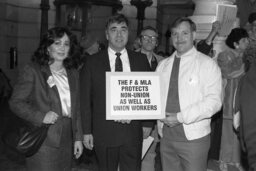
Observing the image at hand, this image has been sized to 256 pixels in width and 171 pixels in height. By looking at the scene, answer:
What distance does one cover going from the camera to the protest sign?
140 inches

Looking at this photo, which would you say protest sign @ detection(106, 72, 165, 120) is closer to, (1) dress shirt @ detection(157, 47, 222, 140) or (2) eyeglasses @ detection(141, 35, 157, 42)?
(1) dress shirt @ detection(157, 47, 222, 140)

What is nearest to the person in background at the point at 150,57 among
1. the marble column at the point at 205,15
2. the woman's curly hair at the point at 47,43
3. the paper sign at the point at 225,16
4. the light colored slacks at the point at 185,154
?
the paper sign at the point at 225,16

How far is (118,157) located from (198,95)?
38.7 inches

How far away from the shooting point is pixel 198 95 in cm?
357

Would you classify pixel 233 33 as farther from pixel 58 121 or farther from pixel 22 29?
pixel 22 29

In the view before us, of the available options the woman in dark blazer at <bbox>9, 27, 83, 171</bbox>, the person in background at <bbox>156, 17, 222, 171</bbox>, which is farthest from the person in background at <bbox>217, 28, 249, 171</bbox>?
the woman in dark blazer at <bbox>9, 27, 83, 171</bbox>

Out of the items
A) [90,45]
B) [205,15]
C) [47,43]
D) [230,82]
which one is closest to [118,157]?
[47,43]

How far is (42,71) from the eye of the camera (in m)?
3.47

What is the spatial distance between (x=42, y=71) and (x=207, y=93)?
150cm

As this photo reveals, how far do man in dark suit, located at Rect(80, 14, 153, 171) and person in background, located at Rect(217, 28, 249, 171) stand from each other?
198cm

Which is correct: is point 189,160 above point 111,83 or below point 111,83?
below

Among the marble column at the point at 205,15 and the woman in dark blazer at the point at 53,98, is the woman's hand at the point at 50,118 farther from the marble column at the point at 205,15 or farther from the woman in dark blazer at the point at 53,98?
the marble column at the point at 205,15

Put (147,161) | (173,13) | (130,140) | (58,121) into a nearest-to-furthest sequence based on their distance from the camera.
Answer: (58,121), (130,140), (147,161), (173,13)

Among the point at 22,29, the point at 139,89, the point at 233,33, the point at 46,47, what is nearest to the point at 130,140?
the point at 139,89
